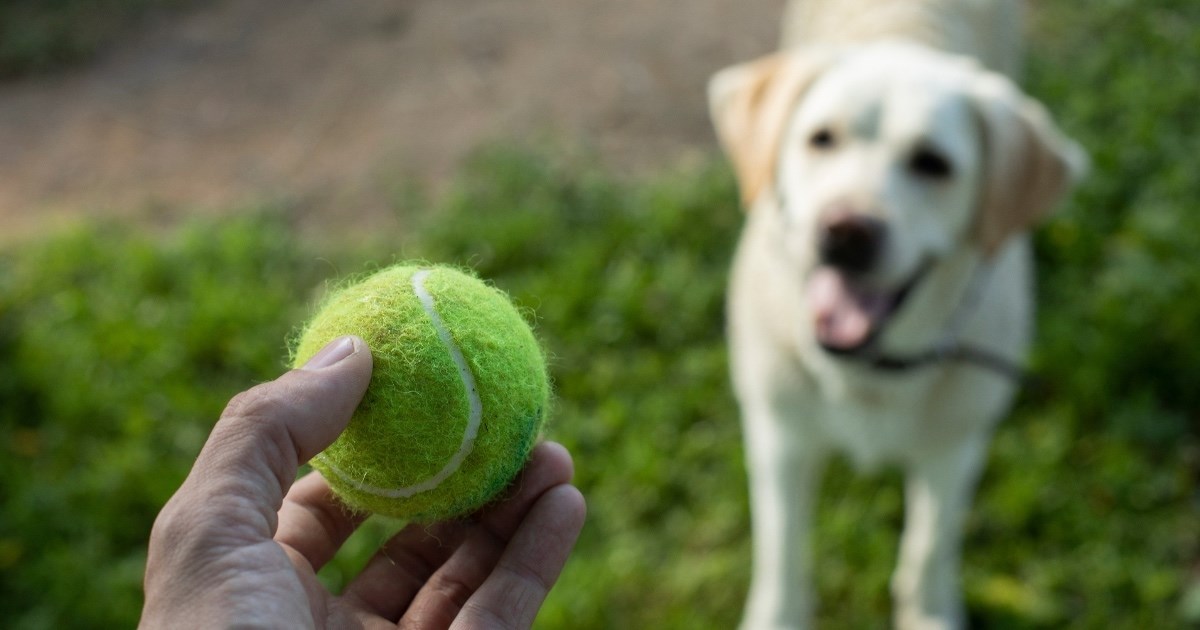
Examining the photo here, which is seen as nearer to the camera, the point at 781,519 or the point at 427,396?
the point at 427,396

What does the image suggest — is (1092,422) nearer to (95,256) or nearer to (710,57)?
(710,57)

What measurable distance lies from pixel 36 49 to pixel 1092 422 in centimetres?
483

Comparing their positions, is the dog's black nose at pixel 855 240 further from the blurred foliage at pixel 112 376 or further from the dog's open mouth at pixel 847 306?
the blurred foliage at pixel 112 376

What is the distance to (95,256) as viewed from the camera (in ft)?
12.0

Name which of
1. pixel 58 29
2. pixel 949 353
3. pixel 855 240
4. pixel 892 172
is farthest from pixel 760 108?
pixel 58 29

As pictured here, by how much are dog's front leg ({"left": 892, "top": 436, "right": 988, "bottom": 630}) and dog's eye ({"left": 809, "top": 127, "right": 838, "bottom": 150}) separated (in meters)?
0.84

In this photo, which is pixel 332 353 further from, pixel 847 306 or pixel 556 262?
pixel 556 262

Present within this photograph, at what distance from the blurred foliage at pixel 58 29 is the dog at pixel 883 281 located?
11.8ft

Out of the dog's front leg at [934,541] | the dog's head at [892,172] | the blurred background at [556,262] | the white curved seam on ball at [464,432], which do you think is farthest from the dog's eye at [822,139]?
the white curved seam on ball at [464,432]

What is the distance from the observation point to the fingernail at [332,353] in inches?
51.6

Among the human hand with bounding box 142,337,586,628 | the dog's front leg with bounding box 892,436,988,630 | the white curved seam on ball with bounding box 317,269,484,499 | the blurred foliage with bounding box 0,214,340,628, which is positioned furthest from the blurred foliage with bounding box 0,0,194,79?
the dog's front leg with bounding box 892,436,988,630

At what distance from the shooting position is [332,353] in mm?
1324

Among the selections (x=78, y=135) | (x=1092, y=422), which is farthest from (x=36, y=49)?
(x=1092, y=422)

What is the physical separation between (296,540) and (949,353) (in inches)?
62.0
